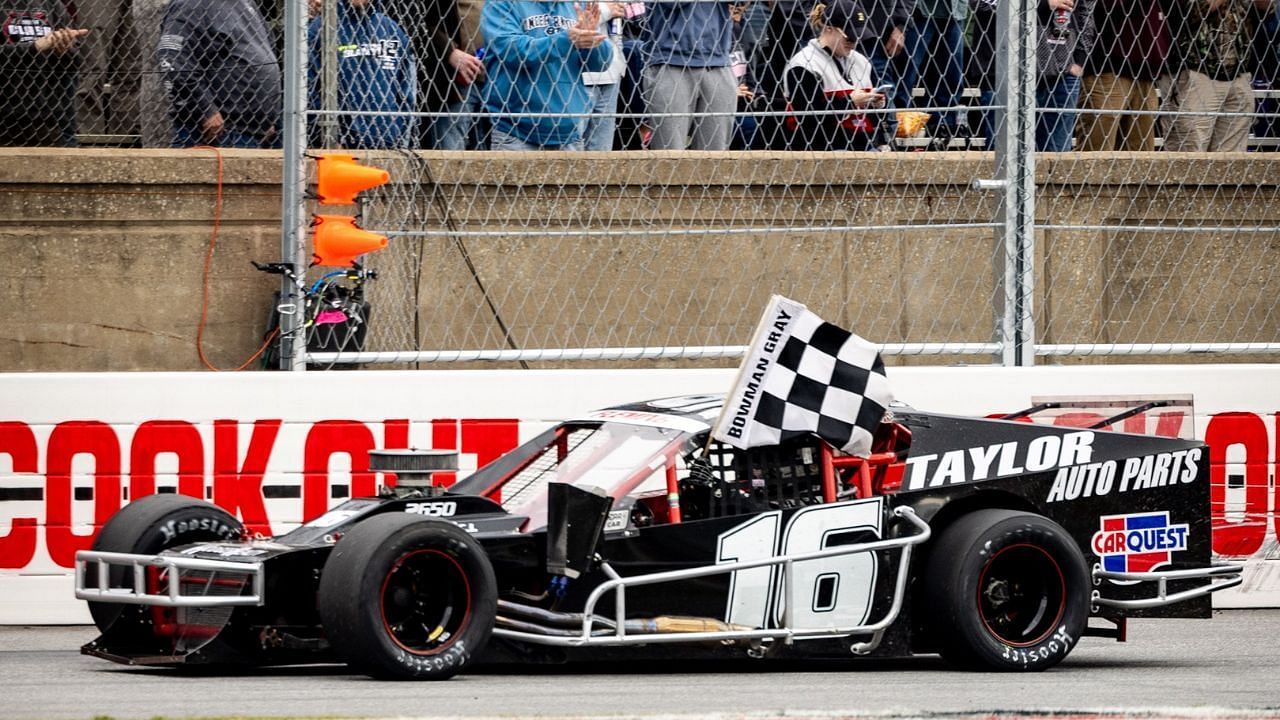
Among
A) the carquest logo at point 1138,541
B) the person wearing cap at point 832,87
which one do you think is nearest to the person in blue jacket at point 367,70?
the person wearing cap at point 832,87

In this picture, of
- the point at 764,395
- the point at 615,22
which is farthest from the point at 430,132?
the point at 764,395

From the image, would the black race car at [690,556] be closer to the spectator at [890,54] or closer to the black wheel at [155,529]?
the black wheel at [155,529]

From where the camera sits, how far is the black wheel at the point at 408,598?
6078 millimetres

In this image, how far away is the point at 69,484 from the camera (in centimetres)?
827

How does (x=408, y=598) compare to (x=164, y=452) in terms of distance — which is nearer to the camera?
(x=408, y=598)

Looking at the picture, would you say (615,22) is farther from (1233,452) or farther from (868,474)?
(1233,452)

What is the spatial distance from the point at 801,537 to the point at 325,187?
266 cm

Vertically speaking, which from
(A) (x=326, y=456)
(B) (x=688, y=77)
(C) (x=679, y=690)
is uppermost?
(B) (x=688, y=77)

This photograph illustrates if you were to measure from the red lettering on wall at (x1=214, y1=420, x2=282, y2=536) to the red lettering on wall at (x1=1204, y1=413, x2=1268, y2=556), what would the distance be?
Answer: 4.35 m

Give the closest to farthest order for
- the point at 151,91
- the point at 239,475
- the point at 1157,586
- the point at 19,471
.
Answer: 1. the point at 1157,586
2. the point at 19,471
3. the point at 239,475
4. the point at 151,91

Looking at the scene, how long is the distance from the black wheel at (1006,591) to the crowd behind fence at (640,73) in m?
2.34

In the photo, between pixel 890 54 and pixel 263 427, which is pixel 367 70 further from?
pixel 890 54

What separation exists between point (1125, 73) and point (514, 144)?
3.01 m

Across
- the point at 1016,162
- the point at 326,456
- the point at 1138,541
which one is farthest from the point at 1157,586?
the point at 326,456
